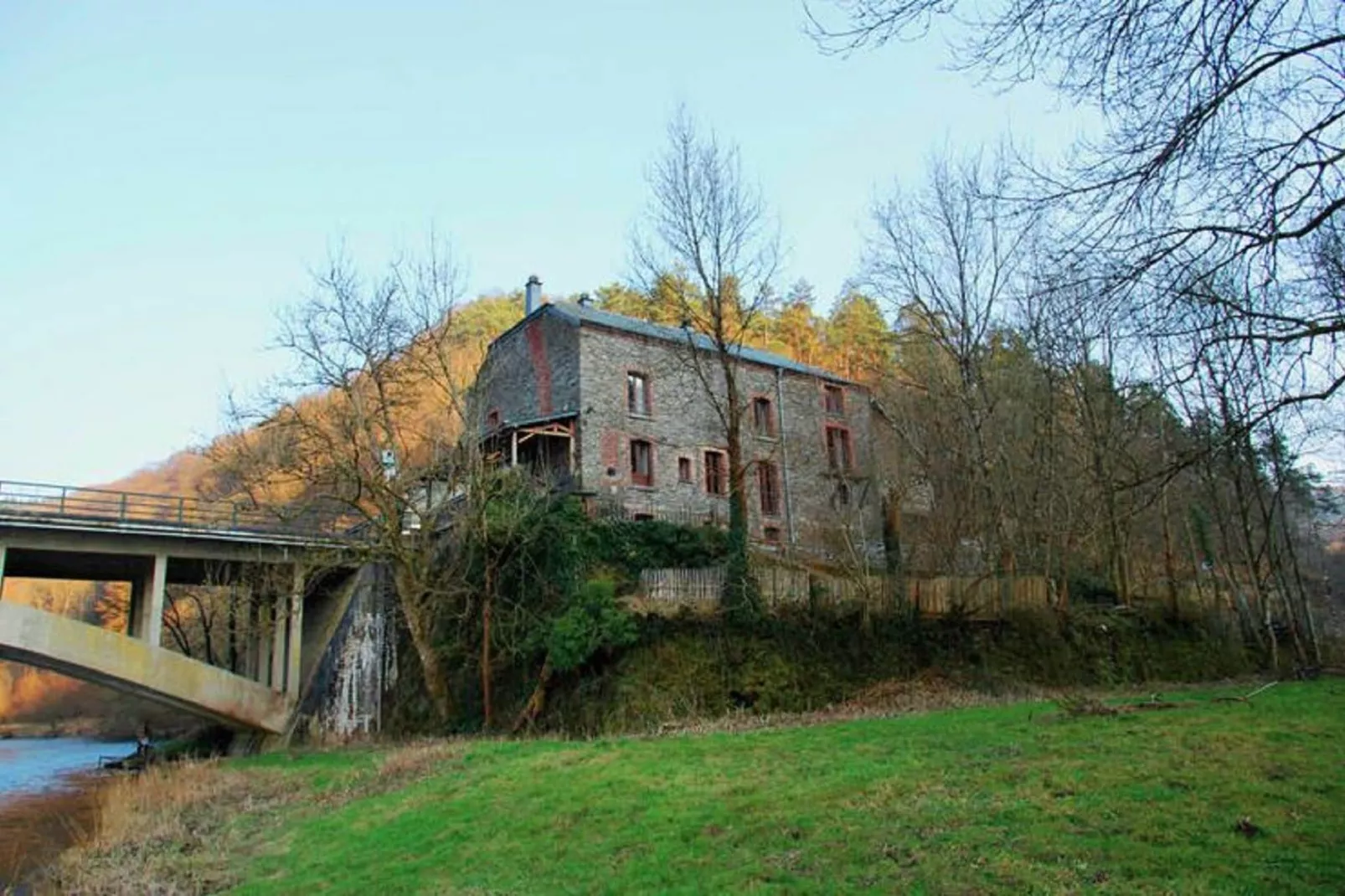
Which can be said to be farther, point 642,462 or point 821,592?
point 642,462

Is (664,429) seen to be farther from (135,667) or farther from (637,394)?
(135,667)

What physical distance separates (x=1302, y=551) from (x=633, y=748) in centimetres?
3475

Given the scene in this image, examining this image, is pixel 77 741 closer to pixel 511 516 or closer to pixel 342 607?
pixel 342 607

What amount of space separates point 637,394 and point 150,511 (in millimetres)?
15115

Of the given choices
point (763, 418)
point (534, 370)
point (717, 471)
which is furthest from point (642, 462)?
point (763, 418)

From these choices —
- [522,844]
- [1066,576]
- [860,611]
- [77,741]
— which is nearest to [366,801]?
[522,844]

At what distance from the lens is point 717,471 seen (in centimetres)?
3125

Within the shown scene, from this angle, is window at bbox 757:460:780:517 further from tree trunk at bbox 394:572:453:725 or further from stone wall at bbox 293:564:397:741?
tree trunk at bbox 394:572:453:725

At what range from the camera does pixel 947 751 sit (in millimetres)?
10484

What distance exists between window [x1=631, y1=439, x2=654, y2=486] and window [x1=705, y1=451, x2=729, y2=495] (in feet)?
8.28

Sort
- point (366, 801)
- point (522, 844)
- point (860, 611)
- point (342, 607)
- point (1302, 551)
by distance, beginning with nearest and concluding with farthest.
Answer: point (522, 844) < point (366, 801) < point (860, 611) < point (342, 607) < point (1302, 551)

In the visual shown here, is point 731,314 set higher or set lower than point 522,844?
higher

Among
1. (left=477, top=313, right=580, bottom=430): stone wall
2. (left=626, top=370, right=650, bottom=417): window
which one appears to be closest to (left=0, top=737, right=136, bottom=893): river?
(left=477, top=313, right=580, bottom=430): stone wall

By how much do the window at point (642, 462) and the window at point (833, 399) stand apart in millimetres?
9274
